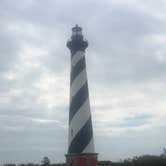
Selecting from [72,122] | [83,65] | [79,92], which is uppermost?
[83,65]

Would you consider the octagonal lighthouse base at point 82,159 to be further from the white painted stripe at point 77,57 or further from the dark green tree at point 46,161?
the dark green tree at point 46,161

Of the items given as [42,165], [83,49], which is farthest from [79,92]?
[42,165]

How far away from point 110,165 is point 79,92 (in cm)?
951

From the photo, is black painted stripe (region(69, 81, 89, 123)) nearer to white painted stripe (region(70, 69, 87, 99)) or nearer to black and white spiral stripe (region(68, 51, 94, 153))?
black and white spiral stripe (region(68, 51, 94, 153))

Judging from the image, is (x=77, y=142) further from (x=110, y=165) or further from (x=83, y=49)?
(x=110, y=165)

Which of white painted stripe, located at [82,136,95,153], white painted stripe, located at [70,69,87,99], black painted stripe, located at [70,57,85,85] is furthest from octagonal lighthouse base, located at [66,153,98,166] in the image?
black painted stripe, located at [70,57,85,85]

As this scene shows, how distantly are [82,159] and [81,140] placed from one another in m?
1.11

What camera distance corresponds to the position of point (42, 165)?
131ft

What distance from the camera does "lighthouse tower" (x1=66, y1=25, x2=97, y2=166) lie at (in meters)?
25.3

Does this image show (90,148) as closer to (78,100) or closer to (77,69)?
(78,100)

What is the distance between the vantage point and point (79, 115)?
2572cm

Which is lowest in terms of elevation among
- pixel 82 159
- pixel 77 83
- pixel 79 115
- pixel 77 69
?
pixel 82 159


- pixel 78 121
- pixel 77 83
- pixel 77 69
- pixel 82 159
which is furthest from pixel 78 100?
pixel 82 159

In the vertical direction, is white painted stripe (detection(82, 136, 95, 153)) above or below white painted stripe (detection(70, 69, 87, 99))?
below
